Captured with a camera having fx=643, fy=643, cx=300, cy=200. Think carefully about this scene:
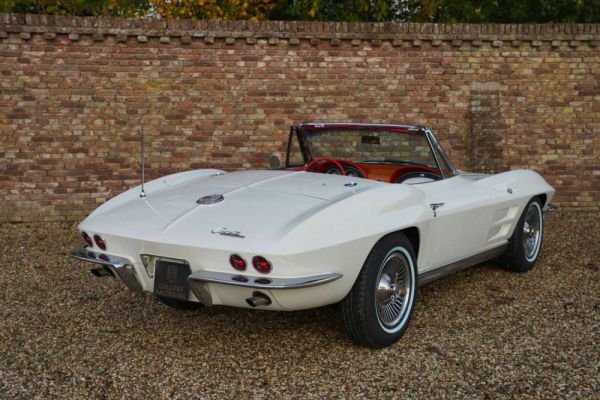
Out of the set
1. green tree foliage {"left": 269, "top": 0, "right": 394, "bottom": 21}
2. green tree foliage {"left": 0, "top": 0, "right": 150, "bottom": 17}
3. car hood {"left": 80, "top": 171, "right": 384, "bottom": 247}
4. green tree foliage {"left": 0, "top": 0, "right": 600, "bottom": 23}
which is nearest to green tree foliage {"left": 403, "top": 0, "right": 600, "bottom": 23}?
green tree foliage {"left": 0, "top": 0, "right": 600, "bottom": 23}

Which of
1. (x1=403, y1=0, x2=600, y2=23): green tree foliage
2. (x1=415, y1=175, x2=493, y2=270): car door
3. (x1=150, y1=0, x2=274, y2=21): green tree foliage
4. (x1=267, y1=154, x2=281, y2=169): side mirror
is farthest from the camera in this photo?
(x1=150, y1=0, x2=274, y2=21): green tree foliage

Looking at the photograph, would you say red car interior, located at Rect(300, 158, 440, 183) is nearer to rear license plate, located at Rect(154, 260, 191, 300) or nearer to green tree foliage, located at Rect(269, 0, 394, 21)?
rear license plate, located at Rect(154, 260, 191, 300)

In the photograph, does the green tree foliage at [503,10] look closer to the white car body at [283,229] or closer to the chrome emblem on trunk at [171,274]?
the white car body at [283,229]

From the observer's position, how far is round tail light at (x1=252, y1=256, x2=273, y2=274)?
3.11 m

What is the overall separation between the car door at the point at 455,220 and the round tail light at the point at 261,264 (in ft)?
4.01

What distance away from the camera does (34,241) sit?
7051 millimetres

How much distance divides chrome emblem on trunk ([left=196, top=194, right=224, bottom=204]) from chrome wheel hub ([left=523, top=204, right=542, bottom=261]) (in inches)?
112

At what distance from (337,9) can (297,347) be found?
9.25 meters

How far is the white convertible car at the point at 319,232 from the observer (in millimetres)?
3191

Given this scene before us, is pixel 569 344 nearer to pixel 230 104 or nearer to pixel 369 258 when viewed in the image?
pixel 369 258

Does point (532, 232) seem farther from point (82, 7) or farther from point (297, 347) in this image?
point (82, 7)

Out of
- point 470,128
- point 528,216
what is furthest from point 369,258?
point 470,128

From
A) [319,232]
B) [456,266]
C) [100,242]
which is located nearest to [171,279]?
[100,242]

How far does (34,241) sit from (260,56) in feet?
11.4
